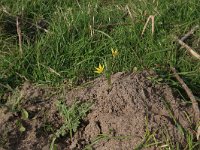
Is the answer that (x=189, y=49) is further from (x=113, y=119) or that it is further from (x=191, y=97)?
(x=113, y=119)

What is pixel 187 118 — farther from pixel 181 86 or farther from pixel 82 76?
pixel 82 76

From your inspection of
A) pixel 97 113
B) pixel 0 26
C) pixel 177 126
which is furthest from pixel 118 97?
pixel 0 26

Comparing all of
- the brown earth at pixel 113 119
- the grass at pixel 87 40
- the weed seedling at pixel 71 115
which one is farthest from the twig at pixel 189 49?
the weed seedling at pixel 71 115

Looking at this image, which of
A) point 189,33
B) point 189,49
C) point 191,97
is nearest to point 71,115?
point 191,97

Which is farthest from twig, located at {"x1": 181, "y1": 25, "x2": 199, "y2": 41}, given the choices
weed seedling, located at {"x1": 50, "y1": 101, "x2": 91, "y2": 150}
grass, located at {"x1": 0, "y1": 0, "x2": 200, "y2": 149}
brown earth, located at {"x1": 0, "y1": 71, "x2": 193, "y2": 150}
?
weed seedling, located at {"x1": 50, "y1": 101, "x2": 91, "y2": 150}

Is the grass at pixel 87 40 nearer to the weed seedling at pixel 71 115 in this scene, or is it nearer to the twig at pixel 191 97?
the twig at pixel 191 97

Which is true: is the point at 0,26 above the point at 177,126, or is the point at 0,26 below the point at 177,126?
above

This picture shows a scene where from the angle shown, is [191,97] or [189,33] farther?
[189,33]
